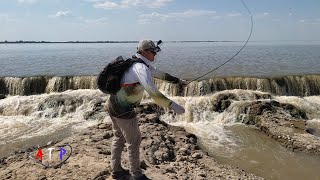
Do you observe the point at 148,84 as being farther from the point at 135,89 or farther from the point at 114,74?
the point at 114,74

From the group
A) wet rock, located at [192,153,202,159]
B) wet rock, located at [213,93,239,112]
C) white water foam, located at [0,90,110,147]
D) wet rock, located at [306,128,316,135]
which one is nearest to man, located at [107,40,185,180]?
wet rock, located at [192,153,202,159]

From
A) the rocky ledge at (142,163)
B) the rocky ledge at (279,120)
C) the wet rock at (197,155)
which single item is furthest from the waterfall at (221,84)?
the wet rock at (197,155)

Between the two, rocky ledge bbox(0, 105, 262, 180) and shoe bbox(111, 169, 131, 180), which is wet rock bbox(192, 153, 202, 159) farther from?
shoe bbox(111, 169, 131, 180)

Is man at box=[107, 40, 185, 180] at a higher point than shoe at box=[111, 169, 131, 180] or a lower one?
higher

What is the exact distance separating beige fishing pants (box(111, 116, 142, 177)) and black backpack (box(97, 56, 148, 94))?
478 millimetres

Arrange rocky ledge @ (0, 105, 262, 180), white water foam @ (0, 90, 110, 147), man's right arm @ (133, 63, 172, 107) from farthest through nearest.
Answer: white water foam @ (0, 90, 110, 147) → rocky ledge @ (0, 105, 262, 180) → man's right arm @ (133, 63, 172, 107)

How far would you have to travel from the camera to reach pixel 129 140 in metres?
4.62

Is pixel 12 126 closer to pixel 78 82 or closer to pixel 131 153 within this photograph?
pixel 78 82

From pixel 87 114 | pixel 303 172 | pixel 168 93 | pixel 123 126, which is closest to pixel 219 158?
pixel 303 172

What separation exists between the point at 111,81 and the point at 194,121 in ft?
35.2

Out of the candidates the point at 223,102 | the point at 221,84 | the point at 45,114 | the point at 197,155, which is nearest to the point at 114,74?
the point at 197,155

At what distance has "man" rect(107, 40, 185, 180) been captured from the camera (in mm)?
4048

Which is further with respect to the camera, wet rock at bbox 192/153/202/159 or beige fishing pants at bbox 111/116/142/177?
wet rock at bbox 192/153/202/159

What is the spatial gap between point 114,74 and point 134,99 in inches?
16.5
